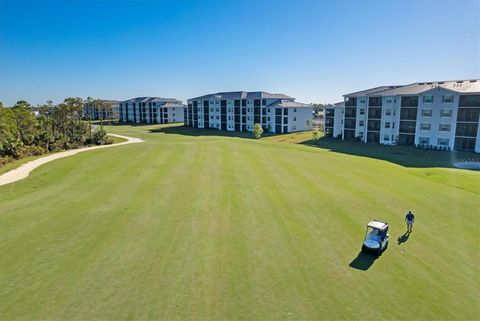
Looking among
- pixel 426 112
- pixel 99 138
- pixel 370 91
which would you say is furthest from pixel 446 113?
pixel 99 138

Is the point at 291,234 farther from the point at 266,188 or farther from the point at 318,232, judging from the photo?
the point at 266,188

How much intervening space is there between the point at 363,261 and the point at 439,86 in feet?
190

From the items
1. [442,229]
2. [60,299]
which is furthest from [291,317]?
[442,229]

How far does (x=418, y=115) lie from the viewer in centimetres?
6294

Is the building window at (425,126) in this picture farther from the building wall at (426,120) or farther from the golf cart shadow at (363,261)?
the golf cart shadow at (363,261)

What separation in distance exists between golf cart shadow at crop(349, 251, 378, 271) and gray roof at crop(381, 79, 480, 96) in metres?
54.8

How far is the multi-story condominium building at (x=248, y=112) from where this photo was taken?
9169cm

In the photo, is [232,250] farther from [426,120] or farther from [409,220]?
[426,120]

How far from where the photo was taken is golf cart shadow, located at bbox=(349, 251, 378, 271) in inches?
577

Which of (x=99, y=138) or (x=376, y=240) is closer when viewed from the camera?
(x=376, y=240)

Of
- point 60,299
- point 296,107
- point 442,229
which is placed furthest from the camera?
point 296,107

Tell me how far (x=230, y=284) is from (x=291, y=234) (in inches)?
225

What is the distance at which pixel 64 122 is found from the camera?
68062mm

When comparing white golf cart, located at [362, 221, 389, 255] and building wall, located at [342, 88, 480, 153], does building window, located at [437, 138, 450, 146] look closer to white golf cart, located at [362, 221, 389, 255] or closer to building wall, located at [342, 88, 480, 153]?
building wall, located at [342, 88, 480, 153]
